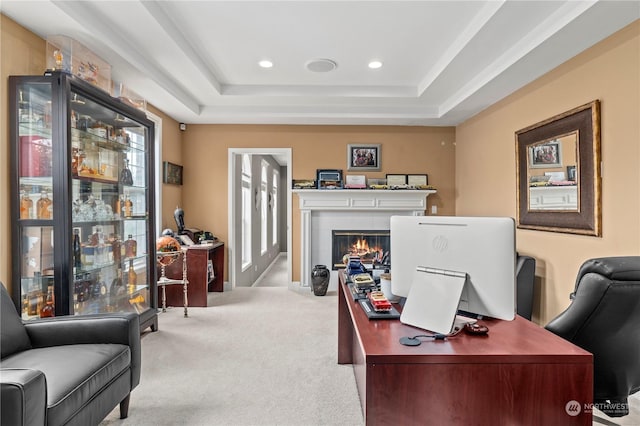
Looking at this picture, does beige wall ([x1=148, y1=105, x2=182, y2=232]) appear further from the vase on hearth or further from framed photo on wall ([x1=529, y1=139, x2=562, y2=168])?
framed photo on wall ([x1=529, y1=139, x2=562, y2=168])

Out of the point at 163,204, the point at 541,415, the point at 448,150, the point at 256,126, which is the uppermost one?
the point at 256,126

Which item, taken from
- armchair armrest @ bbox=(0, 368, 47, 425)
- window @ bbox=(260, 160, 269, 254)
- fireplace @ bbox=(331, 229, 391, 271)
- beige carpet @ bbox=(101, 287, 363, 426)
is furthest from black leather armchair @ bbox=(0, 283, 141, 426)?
window @ bbox=(260, 160, 269, 254)

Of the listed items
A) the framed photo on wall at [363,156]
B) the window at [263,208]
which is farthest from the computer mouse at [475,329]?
the window at [263,208]

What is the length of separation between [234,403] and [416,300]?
141cm

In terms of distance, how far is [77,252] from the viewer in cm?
260

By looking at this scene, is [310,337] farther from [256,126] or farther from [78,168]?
[256,126]

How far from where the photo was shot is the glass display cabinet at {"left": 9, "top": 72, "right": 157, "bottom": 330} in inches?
88.9

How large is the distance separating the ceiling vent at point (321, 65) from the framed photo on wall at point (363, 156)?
159cm

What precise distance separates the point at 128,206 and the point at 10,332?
166 centimetres

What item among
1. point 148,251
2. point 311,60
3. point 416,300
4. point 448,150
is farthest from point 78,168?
point 448,150

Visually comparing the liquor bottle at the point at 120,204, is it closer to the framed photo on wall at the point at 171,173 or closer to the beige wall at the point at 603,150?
the framed photo on wall at the point at 171,173

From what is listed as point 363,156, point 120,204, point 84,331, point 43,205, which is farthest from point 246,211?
point 84,331

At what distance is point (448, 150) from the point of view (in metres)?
5.26

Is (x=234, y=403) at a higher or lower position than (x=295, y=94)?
lower
